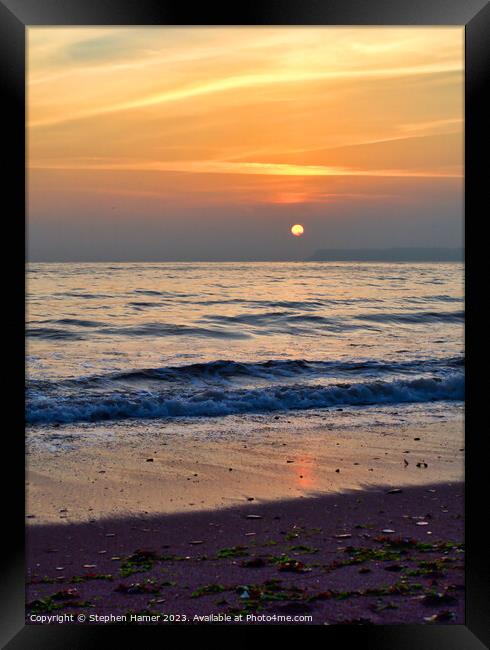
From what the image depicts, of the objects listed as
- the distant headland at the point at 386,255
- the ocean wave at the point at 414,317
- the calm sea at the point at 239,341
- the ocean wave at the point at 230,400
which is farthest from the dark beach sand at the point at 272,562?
the distant headland at the point at 386,255

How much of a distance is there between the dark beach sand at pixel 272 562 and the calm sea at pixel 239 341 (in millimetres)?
1472

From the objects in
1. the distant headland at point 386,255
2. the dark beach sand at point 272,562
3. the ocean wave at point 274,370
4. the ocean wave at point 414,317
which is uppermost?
the distant headland at point 386,255

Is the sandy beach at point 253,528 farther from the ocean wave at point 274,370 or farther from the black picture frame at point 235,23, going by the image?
the ocean wave at point 274,370

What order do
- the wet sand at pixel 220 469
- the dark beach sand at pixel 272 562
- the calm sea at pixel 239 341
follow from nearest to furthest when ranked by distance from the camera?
the dark beach sand at pixel 272 562 < the wet sand at pixel 220 469 < the calm sea at pixel 239 341

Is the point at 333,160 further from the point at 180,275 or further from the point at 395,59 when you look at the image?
the point at 180,275

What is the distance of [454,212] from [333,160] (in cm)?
345

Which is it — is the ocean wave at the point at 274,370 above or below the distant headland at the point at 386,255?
below

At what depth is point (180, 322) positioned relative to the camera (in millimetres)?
13352

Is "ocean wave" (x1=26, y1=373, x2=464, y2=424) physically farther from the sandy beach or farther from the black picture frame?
the black picture frame

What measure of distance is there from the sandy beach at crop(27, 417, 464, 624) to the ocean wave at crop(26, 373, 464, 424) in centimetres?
117

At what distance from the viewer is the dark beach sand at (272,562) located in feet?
8.41
